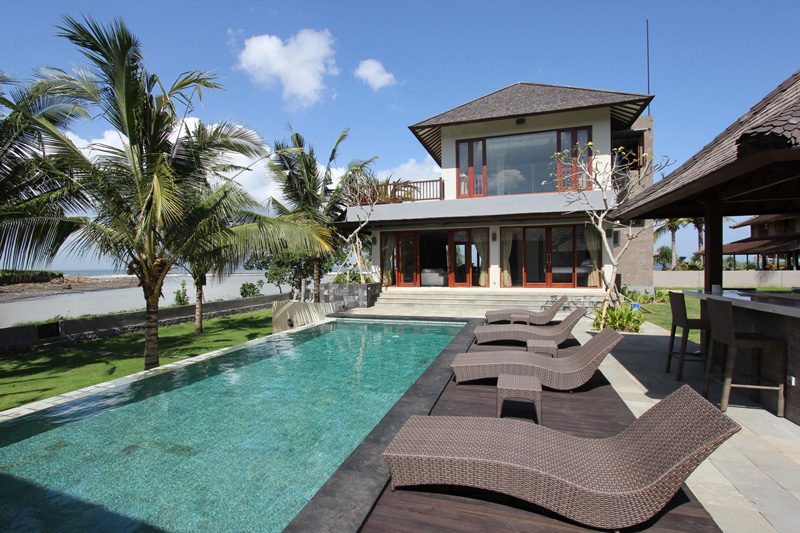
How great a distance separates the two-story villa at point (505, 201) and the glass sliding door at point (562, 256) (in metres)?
0.04

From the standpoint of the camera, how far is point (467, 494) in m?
3.08

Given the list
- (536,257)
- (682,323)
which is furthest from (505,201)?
(682,323)

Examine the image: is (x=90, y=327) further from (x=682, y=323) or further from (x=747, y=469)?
(x=747, y=469)

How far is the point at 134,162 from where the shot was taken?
7770 mm

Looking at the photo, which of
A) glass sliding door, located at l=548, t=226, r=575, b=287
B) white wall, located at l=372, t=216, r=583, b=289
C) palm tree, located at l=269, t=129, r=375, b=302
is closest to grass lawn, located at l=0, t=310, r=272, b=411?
palm tree, located at l=269, t=129, r=375, b=302

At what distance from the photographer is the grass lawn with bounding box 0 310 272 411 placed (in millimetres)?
7719

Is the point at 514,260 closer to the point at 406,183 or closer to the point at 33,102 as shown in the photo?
the point at 406,183

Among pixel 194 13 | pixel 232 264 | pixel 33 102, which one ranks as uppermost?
pixel 194 13

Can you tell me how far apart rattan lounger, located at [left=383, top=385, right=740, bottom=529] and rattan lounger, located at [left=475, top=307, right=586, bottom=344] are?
469 cm

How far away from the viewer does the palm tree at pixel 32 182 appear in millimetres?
6910

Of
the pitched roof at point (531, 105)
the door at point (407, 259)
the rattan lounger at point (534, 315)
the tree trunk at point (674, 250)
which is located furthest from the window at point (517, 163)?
the tree trunk at point (674, 250)

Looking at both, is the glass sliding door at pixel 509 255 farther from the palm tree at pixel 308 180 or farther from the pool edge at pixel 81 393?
the pool edge at pixel 81 393

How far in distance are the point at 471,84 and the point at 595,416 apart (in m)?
23.7

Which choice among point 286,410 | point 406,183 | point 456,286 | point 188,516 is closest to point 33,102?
point 286,410
